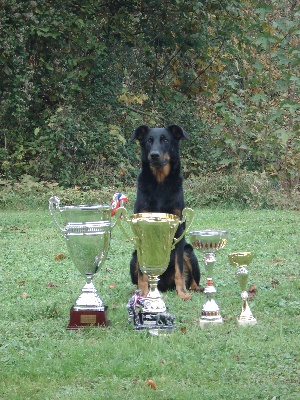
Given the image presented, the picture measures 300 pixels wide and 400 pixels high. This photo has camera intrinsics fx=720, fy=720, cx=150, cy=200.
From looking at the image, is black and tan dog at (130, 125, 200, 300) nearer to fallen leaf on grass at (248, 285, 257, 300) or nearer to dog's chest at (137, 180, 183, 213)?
dog's chest at (137, 180, 183, 213)

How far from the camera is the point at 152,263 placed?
15.6ft

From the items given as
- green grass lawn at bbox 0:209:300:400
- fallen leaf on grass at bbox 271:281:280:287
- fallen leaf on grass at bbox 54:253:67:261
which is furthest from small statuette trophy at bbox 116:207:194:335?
fallen leaf on grass at bbox 54:253:67:261

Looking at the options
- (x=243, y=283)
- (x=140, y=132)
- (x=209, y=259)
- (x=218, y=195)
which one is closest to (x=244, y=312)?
(x=243, y=283)

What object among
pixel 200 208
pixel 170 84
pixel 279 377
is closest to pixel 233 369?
pixel 279 377

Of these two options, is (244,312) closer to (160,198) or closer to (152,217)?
(152,217)

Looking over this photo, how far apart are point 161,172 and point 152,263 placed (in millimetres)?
1366

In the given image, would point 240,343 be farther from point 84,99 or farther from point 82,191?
point 84,99

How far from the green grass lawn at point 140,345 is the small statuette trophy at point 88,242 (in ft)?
0.60

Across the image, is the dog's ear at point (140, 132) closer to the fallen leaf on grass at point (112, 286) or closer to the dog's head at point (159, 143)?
the dog's head at point (159, 143)

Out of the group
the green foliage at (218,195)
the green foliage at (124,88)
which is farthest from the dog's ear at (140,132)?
the green foliage at (124,88)

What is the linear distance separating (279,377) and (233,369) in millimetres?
257

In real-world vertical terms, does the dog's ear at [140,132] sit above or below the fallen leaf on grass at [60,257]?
above

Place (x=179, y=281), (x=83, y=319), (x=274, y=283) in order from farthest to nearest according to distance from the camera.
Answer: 1. (x=274, y=283)
2. (x=179, y=281)
3. (x=83, y=319)

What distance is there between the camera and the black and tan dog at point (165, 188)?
19.1ft
